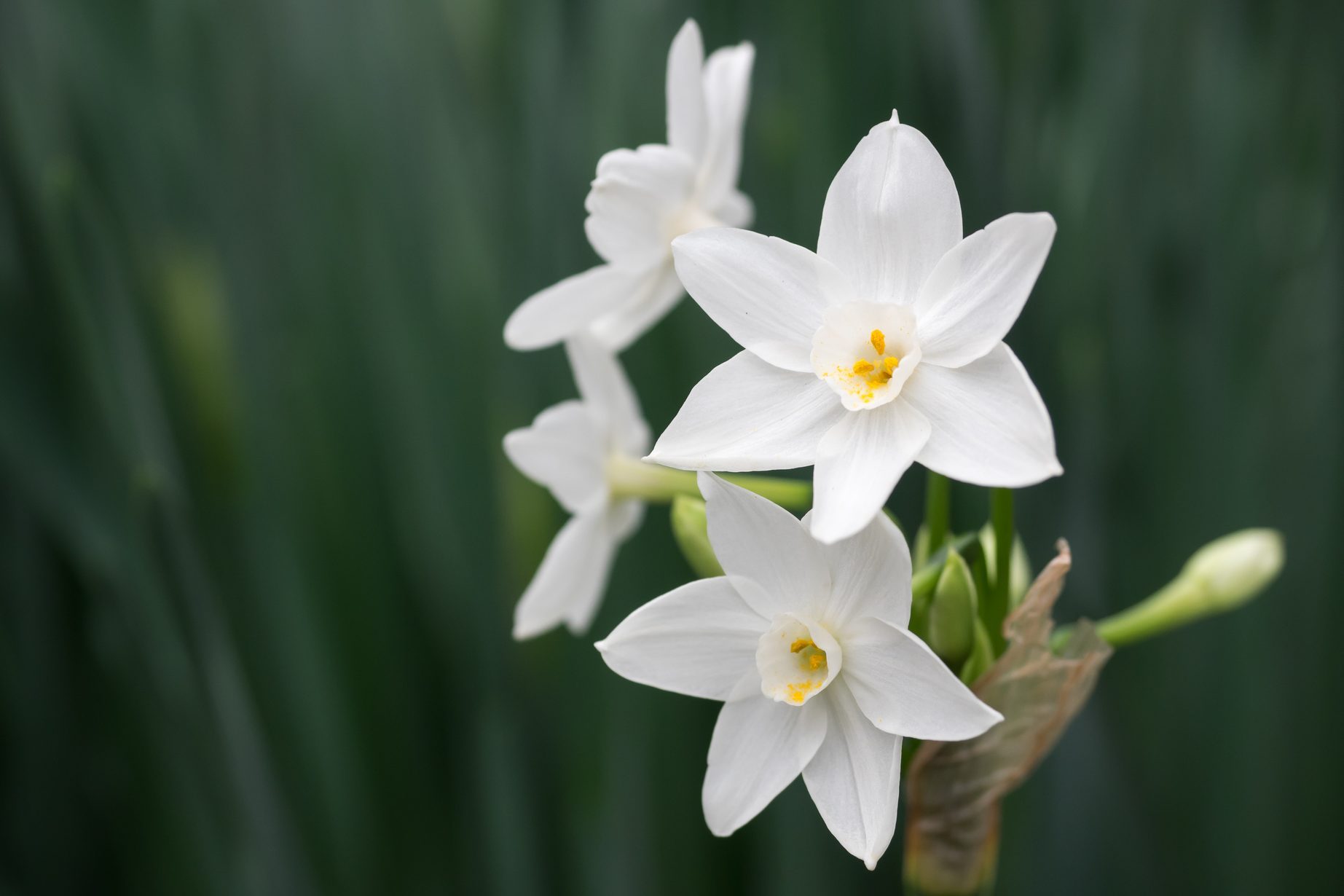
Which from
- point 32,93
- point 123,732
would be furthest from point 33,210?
point 123,732

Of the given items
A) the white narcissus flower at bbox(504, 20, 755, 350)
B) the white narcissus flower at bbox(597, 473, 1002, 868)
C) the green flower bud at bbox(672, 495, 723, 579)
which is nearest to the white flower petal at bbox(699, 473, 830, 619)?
the white narcissus flower at bbox(597, 473, 1002, 868)

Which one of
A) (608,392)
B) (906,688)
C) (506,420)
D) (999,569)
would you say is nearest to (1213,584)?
(999,569)

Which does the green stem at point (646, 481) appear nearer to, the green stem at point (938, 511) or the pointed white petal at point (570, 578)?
the pointed white petal at point (570, 578)

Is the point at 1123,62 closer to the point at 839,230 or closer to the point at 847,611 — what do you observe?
the point at 839,230

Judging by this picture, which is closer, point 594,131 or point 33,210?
point 33,210

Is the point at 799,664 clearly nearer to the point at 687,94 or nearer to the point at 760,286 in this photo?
the point at 760,286

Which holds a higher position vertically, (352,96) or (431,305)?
(352,96)

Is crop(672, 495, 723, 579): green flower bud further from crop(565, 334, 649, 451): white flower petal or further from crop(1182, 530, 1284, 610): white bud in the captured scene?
crop(1182, 530, 1284, 610): white bud

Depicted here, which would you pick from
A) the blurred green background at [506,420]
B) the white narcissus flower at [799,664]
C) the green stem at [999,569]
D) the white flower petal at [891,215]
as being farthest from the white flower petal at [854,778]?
the blurred green background at [506,420]
